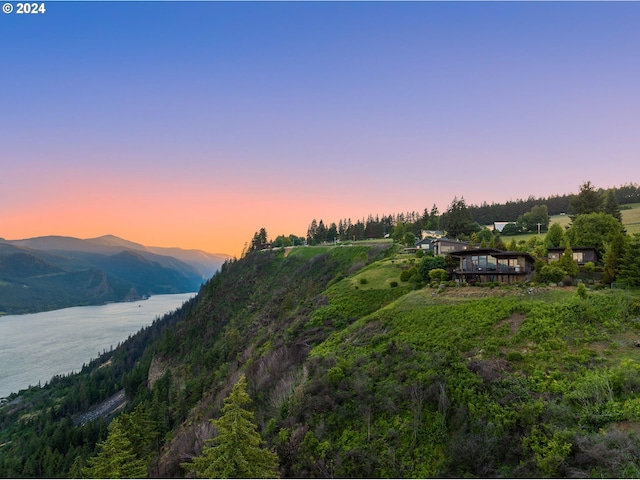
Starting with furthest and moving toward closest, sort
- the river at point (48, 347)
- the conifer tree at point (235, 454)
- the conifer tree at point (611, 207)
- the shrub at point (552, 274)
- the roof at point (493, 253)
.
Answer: the river at point (48, 347), the conifer tree at point (611, 207), the roof at point (493, 253), the shrub at point (552, 274), the conifer tree at point (235, 454)

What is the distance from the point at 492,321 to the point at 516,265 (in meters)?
13.8

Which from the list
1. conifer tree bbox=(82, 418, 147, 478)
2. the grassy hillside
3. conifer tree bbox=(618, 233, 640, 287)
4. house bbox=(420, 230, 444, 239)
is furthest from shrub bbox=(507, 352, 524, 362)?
the grassy hillside

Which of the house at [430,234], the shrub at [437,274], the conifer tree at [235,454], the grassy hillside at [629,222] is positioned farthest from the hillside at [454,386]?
the grassy hillside at [629,222]

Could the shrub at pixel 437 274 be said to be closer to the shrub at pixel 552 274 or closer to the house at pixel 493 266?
the house at pixel 493 266

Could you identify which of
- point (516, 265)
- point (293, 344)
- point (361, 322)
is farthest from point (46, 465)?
point (516, 265)

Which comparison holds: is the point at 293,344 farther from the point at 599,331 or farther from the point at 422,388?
the point at 599,331

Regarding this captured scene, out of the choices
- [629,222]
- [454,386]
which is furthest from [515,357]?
[629,222]

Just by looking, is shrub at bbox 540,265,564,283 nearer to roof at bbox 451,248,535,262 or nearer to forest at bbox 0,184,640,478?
forest at bbox 0,184,640,478

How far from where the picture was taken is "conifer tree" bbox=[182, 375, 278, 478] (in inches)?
566

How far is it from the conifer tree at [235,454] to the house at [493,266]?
29612mm

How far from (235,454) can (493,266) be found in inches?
1252

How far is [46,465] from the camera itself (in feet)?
178

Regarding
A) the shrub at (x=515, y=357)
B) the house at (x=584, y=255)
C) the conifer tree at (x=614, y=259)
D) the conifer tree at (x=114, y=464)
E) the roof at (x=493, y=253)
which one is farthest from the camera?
the house at (x=584, y=255)

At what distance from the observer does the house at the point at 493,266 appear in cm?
3622
